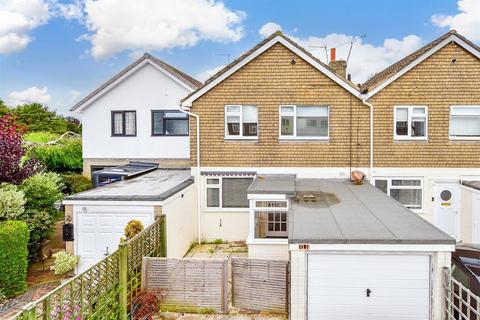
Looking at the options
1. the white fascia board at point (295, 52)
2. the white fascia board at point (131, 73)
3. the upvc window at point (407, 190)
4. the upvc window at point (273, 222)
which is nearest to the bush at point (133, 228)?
the upvc window at point (273, 222)

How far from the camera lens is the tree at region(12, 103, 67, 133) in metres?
55.3

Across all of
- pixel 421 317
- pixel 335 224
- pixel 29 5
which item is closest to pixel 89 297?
pixel 335 224

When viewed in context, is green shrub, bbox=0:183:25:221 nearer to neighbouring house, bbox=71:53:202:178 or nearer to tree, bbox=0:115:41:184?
tree, bbox=0:115:41:184

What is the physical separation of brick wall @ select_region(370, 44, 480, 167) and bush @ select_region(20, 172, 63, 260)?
12559mm

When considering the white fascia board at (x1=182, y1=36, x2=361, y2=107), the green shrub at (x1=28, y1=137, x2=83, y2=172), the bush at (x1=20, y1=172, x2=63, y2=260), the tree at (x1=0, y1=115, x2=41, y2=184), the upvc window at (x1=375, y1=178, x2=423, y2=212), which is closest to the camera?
the tree at (x1=0, y1=115, x2=41, y2=184)

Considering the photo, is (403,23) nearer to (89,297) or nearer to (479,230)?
(479,230)

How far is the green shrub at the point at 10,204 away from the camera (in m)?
11.5

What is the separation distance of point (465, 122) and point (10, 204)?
1651cm

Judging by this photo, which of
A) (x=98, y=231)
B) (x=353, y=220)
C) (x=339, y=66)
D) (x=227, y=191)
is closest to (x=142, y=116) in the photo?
(x=227, y=191)

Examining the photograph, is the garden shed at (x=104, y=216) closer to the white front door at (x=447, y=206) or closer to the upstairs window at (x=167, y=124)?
the upstairs window at (x=167, y=124)

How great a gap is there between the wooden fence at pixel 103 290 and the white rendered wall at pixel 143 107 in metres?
11.8

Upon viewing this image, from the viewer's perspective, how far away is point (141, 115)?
72.8 ft

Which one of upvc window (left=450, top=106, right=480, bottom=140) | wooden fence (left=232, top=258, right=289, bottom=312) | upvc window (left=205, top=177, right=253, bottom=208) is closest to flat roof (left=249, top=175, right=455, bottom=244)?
wooden fence (left=232, top=258, right=289, bottom=312)

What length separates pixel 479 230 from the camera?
558 inches
